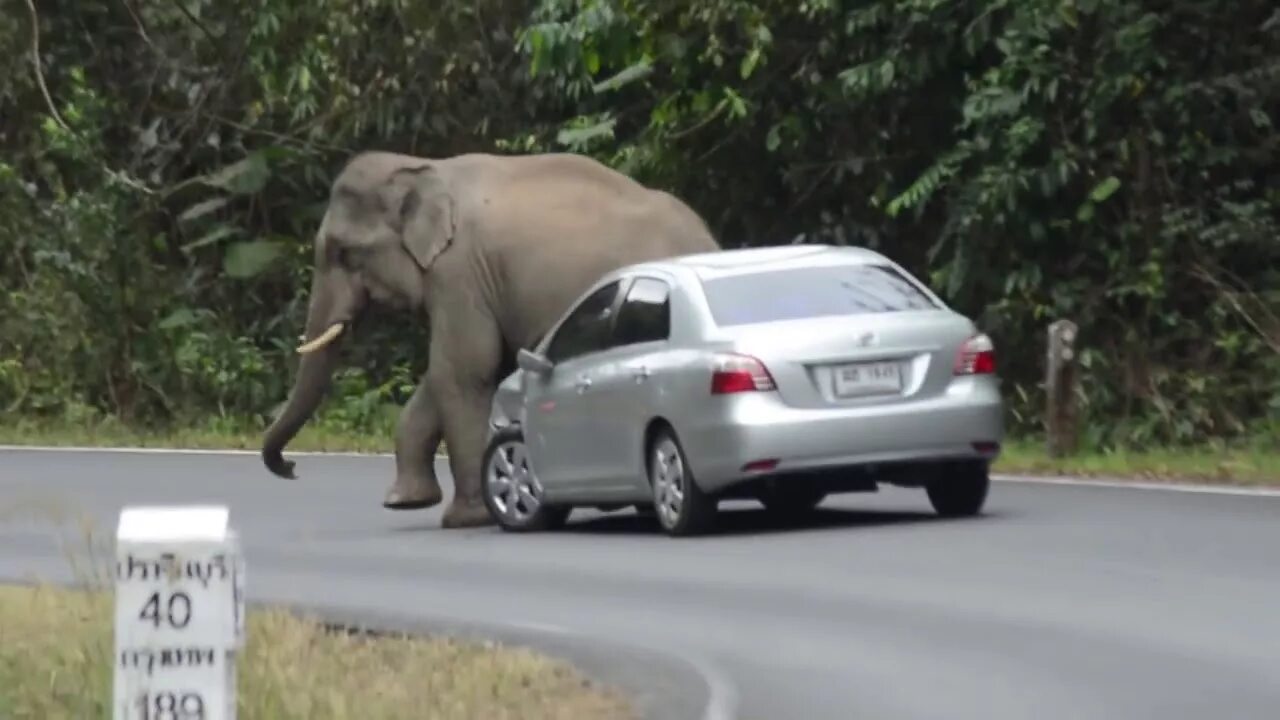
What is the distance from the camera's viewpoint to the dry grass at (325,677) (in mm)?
11344

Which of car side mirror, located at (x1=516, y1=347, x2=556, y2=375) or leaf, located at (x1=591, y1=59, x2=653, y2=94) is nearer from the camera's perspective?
car side mirror, located at (x1=516, y1=347, x2=556, y2=375)

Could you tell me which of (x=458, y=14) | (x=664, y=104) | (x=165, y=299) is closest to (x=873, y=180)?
(x=664, y=104)

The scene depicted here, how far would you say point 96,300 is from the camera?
115 ft

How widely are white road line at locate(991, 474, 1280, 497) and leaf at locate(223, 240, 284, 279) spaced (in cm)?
1404

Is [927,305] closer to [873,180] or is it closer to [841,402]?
[841,402]

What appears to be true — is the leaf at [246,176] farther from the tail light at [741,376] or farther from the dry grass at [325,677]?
the dry grass at [325,677]

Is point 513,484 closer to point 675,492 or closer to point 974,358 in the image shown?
point 675,492

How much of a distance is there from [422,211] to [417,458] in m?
1.53

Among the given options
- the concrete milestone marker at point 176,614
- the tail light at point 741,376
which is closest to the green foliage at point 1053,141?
the tail light at point 741,376

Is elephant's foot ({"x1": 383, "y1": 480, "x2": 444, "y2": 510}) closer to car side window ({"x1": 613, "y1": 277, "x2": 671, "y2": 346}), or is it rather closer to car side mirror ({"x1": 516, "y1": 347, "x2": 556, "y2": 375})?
car side mirror ({"x1": 516, "y1": 347, "x2": 556, "y2": 375})

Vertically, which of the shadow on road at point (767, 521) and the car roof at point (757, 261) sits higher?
the car roof at point (757, 261)

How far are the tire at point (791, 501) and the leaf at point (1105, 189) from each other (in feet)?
27.5

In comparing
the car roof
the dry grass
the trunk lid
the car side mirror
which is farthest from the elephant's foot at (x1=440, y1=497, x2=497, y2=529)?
the dry grass

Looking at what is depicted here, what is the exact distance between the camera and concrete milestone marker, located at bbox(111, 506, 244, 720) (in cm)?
875
